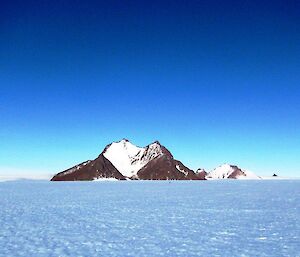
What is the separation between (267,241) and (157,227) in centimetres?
1165

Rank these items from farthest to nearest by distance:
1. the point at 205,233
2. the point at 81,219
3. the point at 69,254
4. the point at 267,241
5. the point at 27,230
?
the point at 81,219 < the point at 27,230 < the point at 205,233 < the point at 267,241 < the point at 69,254

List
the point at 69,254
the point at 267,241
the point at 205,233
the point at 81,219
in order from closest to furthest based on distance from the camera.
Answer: the point at 69,254
the point at 267,241
the point at 205,233
the point at 81,219

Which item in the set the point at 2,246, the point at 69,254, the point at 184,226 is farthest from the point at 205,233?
the point at 2,246

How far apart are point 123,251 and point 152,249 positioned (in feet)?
7.00

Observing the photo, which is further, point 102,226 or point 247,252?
point 102,226

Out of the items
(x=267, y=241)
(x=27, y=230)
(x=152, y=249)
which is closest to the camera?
(x=152, y=249)

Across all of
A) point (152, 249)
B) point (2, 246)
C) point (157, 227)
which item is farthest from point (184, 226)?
point (2, 246)

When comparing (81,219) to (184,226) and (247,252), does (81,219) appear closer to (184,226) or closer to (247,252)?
(184,226)

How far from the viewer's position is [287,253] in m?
24.9

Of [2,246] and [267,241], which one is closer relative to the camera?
[2,246]

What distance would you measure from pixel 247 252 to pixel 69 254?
12.2 meters

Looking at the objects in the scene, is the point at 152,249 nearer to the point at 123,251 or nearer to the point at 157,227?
the point at 123,251

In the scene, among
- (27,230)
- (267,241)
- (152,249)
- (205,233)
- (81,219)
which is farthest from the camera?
(81,219)

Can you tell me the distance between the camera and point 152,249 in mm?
26609
